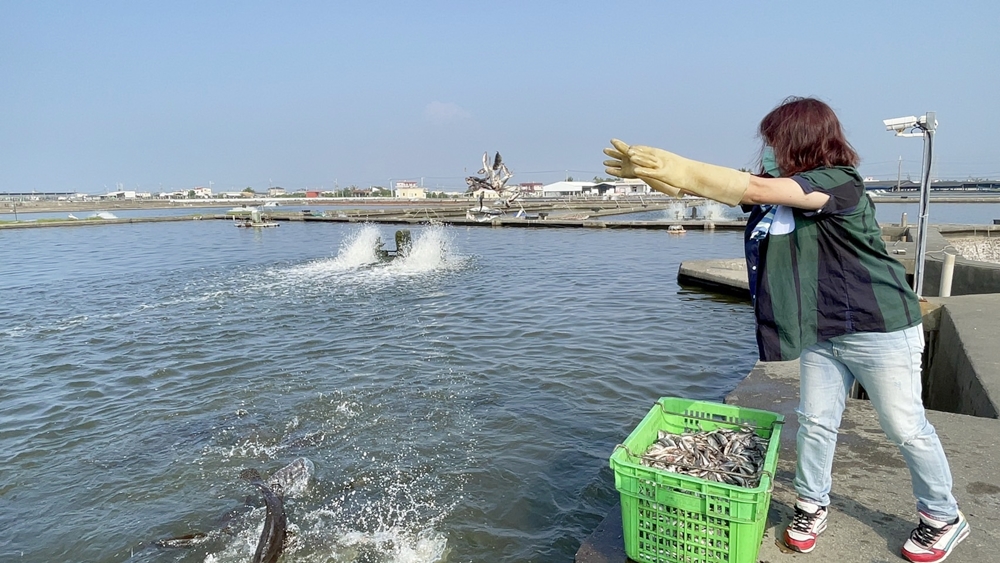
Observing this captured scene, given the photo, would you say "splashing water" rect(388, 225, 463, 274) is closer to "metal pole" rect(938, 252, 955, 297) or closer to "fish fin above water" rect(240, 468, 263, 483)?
"fish fin above water" rect(240, 468, 263, 483)

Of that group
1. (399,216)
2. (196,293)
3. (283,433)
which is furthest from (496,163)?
(283,433)

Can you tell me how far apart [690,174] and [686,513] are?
1556 millimetres

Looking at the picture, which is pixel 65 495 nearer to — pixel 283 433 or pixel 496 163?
pixel 283 433

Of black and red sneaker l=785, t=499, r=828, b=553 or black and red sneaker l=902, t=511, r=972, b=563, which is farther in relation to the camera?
black and red sneaker l=785, t=499, r=828, b=553

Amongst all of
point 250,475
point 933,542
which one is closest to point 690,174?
point 933,542

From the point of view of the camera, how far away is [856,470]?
3482 millimetres

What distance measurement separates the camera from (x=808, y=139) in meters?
2.53

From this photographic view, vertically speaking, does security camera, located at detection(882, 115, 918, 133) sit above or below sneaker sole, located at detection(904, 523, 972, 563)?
above

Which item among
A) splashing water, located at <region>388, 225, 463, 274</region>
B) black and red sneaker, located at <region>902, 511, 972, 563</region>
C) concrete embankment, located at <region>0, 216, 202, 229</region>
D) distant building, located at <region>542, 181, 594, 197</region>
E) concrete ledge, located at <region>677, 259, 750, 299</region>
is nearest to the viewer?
black and red sneaker, located at <region>902, 511, 972, 563</region>

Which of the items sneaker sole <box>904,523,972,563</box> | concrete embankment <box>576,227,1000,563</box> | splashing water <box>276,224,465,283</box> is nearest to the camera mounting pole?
concrete embankment <box>576,227,1000,563</box>

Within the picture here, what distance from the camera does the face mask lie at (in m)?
2.64

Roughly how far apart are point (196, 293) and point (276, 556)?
13679 millimetres

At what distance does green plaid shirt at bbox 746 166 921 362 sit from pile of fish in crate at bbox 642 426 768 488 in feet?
1.93

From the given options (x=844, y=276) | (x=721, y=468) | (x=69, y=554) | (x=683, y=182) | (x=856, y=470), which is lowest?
(x=69, y=554)
